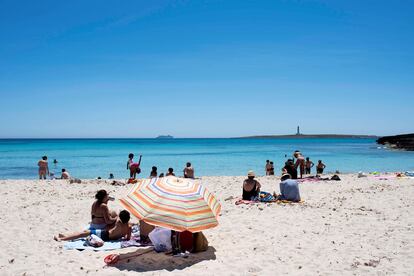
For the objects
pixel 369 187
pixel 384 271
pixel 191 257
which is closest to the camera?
pixel 384 271

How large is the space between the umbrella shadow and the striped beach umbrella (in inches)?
27.2

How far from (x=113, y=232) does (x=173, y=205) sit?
2025mm

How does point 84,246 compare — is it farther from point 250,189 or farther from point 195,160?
point 195,160

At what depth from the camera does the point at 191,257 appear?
622 cm

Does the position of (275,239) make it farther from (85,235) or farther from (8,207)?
(8,207)

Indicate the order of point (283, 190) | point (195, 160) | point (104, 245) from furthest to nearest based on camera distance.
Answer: point (195, 160), point (283, 190), point (104, 245)

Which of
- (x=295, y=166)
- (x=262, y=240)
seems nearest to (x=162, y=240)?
(x=262, y=240)

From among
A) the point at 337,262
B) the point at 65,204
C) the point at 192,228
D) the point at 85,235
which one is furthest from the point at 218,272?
the point at 65,204

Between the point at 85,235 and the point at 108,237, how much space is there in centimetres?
47

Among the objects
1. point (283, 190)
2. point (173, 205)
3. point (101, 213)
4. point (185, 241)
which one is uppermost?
point (173, 205)

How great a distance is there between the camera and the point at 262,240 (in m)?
7.11

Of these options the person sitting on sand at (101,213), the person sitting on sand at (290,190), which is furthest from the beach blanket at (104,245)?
the person sitting on sand at (290,190)

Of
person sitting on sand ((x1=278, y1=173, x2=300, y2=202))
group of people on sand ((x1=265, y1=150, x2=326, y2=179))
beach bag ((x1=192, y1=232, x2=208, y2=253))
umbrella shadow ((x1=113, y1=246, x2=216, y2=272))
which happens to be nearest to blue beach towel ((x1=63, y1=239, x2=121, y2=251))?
umbrella shadow ((x1=113, y1=246, x2=216, y2=272))

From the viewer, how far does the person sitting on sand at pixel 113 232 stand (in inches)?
276
